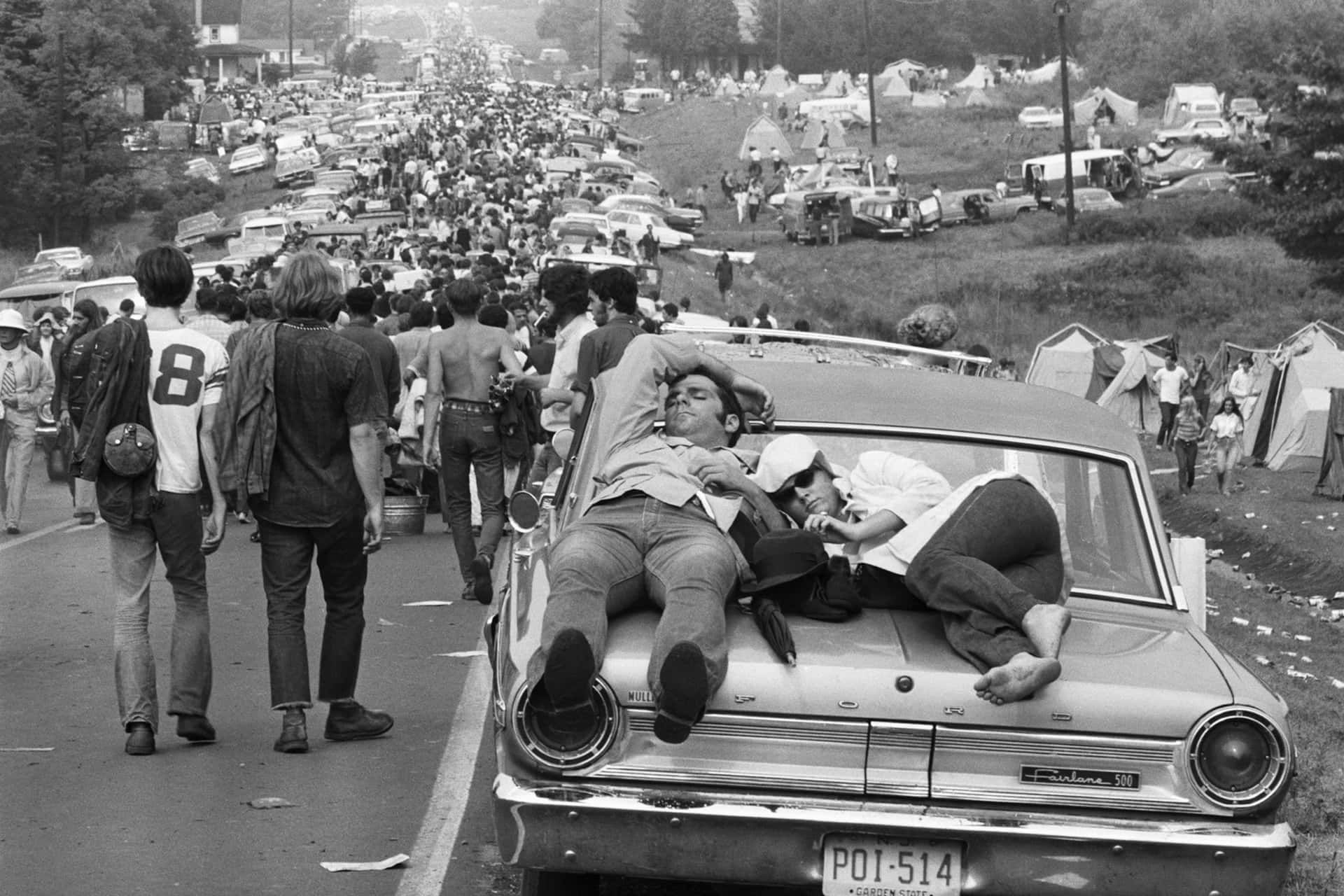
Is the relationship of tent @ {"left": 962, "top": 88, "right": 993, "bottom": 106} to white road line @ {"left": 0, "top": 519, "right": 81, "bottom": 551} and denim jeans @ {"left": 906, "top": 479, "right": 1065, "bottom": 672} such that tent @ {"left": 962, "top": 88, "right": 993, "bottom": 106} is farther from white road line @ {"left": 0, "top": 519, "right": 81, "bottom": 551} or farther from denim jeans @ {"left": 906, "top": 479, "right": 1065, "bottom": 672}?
denim jeans @ {"left": 906, "top": 479, "right": 1065, "bottom": 672}

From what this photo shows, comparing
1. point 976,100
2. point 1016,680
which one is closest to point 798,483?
point 1016,680

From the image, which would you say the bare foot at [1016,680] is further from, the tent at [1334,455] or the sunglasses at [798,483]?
the tent at [1334,455]

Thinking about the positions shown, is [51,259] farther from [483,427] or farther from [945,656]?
[945,656]

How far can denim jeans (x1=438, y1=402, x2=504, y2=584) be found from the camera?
1148 centimetres

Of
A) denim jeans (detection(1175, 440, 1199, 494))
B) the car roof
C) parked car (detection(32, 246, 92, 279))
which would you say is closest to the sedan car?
the car roof

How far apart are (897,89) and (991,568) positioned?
381ft

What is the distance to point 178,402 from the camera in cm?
759

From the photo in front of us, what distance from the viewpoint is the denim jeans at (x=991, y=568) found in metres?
5.32

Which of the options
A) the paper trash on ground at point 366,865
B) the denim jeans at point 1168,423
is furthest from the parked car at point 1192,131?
the paper trash on ground at point 366,865

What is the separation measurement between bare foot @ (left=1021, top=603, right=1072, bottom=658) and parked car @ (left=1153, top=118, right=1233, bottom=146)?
81721mm

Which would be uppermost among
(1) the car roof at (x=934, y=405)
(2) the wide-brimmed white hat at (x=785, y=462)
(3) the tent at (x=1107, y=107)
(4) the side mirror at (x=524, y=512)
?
(3) the tent at (x=1107, y=107)

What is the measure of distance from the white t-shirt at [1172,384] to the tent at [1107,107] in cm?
7521

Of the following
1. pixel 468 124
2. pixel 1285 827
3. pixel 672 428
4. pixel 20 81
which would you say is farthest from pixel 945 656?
pixel 468 124

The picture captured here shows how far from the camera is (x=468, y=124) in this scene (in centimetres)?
10250
